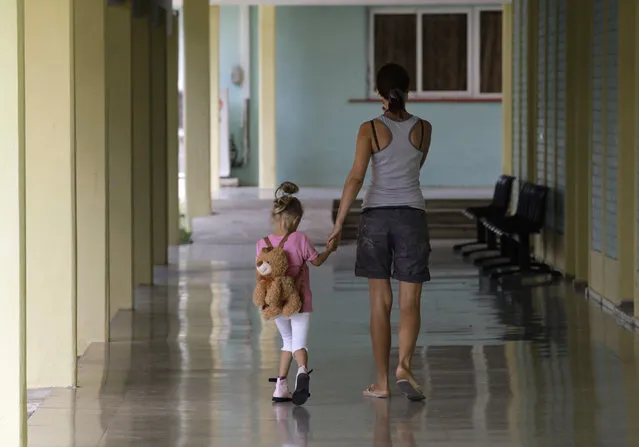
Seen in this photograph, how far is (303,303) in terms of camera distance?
6.72m

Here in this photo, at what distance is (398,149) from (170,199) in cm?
898

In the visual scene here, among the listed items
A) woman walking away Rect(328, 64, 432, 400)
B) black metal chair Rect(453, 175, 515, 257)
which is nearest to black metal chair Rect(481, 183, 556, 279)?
black metal chair Rect(453, 175, 515, 257)

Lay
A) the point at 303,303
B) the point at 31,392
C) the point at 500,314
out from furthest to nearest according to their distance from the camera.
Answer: the point at 500,314, the point at 31,392, the point at 303,303

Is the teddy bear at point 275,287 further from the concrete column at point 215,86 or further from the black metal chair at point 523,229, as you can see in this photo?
the concrete column at point 215,86

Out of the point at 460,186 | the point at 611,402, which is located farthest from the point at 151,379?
the point at 460,186

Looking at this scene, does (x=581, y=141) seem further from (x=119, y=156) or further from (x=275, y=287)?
(x=275, y=287)

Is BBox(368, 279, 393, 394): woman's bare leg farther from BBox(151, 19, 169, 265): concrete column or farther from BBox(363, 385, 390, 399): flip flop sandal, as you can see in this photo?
BBox(151, 19, 169, 265): concrete column

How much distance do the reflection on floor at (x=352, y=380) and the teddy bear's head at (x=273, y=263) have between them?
2.25ft

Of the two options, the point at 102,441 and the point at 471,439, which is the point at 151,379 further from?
the point at 471,439

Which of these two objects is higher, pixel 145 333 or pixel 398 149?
pixel 398 149

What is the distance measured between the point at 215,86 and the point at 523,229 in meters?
→ 8.94

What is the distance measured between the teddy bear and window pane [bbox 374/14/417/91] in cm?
1569

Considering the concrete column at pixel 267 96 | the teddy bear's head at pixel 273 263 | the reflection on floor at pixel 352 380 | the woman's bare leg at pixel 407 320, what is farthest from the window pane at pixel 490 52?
the teddy bear's head at pixel 273 263

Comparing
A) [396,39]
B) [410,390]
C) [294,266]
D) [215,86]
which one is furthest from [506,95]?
[294,266]
